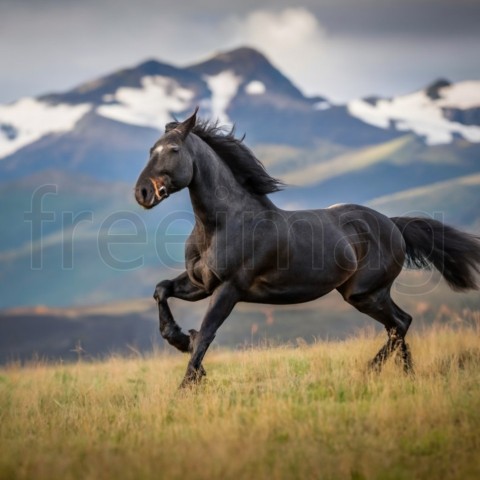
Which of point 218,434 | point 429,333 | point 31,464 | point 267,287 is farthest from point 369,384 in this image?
point 429,333

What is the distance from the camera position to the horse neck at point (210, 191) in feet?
31.4

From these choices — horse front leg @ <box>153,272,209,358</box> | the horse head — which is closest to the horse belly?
horse front leg @ <box>153,272,209,358</box>

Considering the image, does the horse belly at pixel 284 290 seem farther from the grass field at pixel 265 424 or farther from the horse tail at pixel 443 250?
the horse tail at pixel 443 250

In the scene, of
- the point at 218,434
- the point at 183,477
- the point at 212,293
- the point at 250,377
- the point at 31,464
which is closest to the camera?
the point at 183,477

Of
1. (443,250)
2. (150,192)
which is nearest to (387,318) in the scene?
(443,250)

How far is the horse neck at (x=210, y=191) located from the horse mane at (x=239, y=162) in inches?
11.2

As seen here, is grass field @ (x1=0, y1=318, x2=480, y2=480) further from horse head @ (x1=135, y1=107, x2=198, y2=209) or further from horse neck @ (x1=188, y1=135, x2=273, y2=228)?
horse head @ (x1=135, y1=107, x2=198, y2=209)

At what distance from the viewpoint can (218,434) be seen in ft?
24.4

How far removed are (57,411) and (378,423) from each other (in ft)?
11.6

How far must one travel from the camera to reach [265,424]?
7660 millimetres

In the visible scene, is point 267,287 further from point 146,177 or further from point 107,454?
point 107,454

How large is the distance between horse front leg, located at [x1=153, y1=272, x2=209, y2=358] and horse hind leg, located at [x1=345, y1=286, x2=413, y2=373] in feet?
6.91

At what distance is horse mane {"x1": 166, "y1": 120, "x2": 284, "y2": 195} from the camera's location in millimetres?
10062

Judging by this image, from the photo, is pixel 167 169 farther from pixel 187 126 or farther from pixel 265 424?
pixel 265 424
